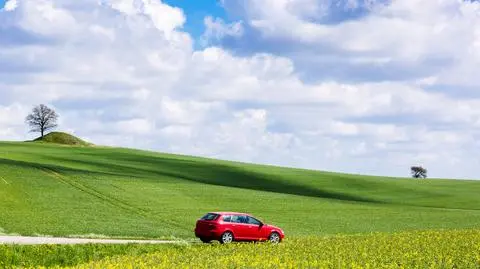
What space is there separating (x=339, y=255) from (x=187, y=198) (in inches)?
1676

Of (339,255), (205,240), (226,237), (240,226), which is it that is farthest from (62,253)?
(339,255)

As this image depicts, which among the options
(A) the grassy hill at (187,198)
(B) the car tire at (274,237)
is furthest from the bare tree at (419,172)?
(B) the car tire at (274,237)

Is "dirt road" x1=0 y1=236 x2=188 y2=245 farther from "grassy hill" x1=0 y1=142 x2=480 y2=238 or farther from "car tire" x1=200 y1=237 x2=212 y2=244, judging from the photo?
"grassy hill" x1=0 y1=142 x2=480 y2=238

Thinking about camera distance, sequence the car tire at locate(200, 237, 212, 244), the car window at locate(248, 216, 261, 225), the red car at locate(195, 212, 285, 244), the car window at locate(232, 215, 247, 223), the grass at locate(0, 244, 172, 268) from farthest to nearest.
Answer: the car window at locate(248, 216, 261, 225) < the car window at locate(232, 215, 247, 223) < the car tire at locate(200, 237, 212, 244) < the red car at locate(195, 212, 285, 244) < the grass at locate(0, 244, 172, 268)

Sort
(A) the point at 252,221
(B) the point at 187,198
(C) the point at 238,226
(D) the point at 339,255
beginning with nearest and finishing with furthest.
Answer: (D) the point at 339,255 < (C) the point at 238,226 < (A) the point at 252,221 < (B) the point at 187,198

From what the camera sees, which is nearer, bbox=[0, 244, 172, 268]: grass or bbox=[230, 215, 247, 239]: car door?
bbox=[0, 244, 172, 268]: grass

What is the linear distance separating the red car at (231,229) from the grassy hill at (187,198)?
699 cm

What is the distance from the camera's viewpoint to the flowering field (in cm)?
2653

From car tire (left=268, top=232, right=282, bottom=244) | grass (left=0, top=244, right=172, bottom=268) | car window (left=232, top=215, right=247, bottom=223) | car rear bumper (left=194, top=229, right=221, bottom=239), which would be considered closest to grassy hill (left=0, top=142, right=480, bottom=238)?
car rear bumper (left=194, top=229, right=221, bottom=239)

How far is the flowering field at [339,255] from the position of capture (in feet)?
87.0

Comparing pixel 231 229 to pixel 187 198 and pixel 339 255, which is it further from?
pixel 187 198

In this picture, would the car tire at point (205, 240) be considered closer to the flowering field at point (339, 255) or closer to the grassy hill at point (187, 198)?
the flowering field at point (339, 255)

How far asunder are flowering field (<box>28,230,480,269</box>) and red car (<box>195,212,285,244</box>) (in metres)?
4.85

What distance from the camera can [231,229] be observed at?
45125 mm
